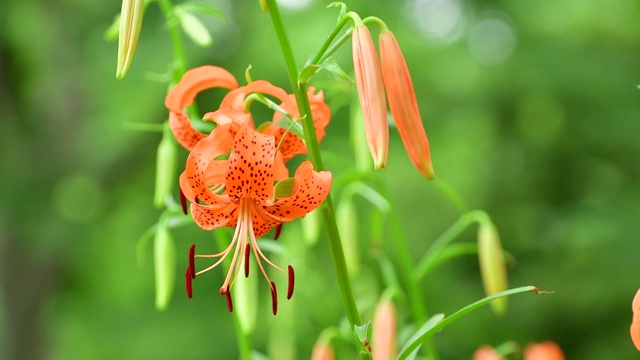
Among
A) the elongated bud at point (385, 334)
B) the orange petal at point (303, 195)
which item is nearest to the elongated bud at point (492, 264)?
the elongated bud at point (385, 334)

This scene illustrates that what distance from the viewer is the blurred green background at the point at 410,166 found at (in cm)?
378

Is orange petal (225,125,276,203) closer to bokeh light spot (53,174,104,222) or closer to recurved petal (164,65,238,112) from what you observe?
recurved petal (164,65,238,112)

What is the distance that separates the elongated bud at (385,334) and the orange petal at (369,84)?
455 millimetres

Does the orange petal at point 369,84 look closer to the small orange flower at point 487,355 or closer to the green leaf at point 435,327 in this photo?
the green leaf at point 435,327

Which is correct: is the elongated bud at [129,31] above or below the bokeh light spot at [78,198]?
above

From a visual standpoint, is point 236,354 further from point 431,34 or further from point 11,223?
point 431,34

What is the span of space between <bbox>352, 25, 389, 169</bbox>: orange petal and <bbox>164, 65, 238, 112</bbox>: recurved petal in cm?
13

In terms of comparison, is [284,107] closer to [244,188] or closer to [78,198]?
[244,188]

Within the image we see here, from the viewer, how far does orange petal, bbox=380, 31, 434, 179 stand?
2.09ft

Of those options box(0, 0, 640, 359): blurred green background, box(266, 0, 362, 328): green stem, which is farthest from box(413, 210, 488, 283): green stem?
box(0, 0, 640, 359): blurred green background

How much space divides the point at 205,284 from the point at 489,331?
122cm

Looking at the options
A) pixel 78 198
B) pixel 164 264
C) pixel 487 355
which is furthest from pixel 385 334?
pixel 78 198

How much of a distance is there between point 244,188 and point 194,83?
0.33 feet

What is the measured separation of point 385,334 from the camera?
1.07 metres
